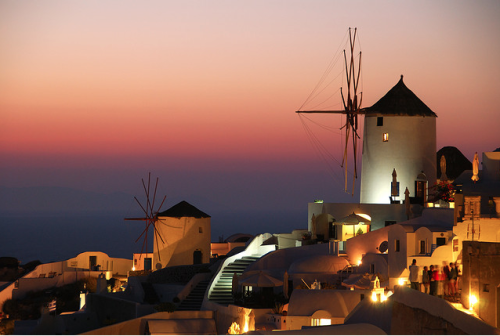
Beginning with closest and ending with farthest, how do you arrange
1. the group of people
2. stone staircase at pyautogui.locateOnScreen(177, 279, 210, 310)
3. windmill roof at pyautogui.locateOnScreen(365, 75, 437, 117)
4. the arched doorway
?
the group of people → stone staircase at pyautogui.locateOnScreen(177, 279, 210, 310) → windmill roof at pyautogui.locateOnScreen(365, 75, 437, 117) → the arched doorway

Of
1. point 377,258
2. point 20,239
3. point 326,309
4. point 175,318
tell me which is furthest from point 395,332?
point 20,239

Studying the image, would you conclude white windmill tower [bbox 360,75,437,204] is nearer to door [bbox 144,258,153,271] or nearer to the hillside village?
the hillside village

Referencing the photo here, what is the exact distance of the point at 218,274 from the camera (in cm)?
3356

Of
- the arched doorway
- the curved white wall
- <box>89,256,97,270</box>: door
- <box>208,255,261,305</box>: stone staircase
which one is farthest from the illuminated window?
<box>89,256,97,270</box>: door

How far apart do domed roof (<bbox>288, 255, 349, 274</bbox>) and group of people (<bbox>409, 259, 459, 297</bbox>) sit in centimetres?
534

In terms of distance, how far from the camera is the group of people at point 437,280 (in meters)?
24.7

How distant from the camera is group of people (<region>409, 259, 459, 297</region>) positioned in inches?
973

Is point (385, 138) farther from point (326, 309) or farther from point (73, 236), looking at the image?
point (73, 236)

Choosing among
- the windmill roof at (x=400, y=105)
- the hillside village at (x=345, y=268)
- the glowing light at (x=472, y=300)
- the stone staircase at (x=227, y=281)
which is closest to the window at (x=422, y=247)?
the hillside village at (x=345, y=268)

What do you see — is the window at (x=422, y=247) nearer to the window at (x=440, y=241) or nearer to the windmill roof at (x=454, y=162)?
the window at (x=440, y=241)

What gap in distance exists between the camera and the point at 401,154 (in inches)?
1464

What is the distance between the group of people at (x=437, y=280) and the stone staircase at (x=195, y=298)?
9.23 meters

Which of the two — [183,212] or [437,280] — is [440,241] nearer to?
[437,280]

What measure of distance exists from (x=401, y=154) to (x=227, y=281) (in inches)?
340
